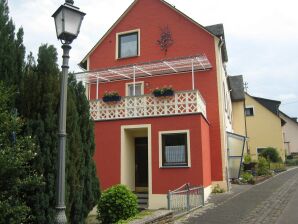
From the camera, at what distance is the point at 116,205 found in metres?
10.7

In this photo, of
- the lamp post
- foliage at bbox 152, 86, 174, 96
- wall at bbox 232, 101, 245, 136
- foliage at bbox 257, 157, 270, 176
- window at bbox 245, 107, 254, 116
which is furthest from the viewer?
window at bbox 245, 107, 254, 116

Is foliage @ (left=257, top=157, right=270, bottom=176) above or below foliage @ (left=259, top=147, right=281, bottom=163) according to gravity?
below

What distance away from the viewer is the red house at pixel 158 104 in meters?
15.3

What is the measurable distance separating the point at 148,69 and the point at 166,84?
1293 mm

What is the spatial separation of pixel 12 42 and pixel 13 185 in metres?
2.77

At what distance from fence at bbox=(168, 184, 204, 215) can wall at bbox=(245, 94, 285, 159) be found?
94.7 feet

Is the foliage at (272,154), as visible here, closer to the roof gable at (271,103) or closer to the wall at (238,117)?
the wall at (238,117)

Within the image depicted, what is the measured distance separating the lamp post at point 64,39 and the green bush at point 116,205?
553cm

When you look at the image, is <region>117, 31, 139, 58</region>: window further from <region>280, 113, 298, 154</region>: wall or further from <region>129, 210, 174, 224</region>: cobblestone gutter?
<region>280, 113, 298, 154</region>: wall

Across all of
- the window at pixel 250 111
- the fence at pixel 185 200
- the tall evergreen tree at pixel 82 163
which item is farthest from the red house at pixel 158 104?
the window at pixel 250 111

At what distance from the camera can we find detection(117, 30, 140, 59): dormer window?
68.9 ft

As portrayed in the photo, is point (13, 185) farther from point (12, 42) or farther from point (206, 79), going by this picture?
point (206, 79)

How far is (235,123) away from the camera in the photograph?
3192 centimetres

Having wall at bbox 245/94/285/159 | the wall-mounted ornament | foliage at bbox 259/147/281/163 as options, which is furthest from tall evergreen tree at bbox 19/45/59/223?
wall at bbox 245/94/285/159
